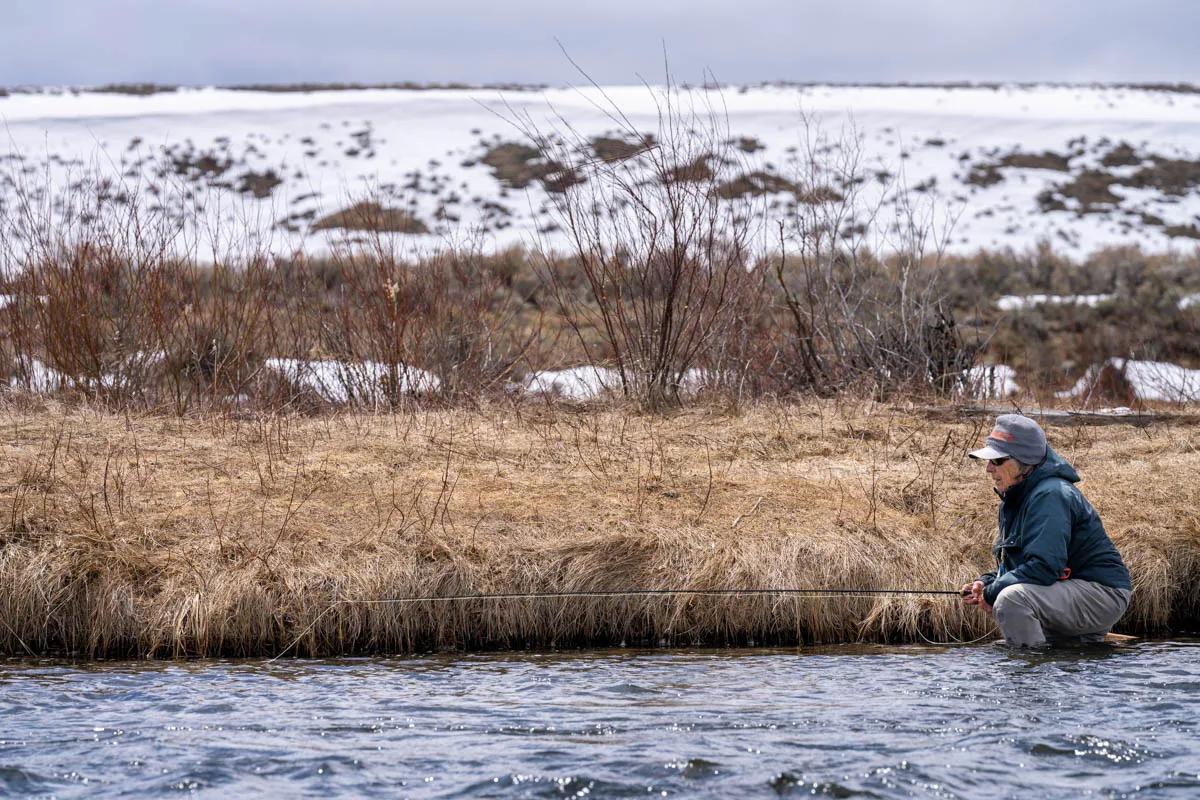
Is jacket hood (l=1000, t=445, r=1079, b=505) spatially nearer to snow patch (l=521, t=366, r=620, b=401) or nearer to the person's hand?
the person's hand

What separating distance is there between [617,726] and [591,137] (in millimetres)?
33261

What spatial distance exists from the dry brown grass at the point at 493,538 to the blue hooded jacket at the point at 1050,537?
99 centimetres

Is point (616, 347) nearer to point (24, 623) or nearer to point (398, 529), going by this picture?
point (398, 529)

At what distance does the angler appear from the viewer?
20.0 ft

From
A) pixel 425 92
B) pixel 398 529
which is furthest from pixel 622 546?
pixel 425 92

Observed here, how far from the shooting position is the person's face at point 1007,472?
618cm

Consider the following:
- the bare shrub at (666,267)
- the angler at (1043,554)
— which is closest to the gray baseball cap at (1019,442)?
the angler at (1043,554)

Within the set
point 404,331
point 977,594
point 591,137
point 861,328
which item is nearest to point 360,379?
point 404,331

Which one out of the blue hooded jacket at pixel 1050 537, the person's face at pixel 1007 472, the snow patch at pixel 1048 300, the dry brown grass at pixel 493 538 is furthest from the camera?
the snow patch at pixel 1048 300

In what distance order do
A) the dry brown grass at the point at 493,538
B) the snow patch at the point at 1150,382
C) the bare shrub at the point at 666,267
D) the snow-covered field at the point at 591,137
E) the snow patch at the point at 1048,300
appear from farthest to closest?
1. the snow-covered field at the point at 591,137
2. the snow patch at the point at 1048,300
3. the snow patch at the point at 1150,382
4. the bare shrub at the point at 666,267
5. the dry brown grass at the point at 493,538

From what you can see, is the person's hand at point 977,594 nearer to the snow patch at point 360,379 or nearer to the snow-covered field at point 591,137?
the snow patch at point 360,379

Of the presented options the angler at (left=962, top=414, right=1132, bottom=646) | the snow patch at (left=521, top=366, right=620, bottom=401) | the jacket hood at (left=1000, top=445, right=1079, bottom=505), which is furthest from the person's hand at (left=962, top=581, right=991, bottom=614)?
the snow patch at (left=521, top=366, right=620, bottom=401)

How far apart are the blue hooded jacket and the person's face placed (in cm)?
6

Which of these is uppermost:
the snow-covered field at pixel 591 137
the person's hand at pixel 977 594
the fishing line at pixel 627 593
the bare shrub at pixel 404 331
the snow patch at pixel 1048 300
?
the snow-covered field at pixel 591 137
